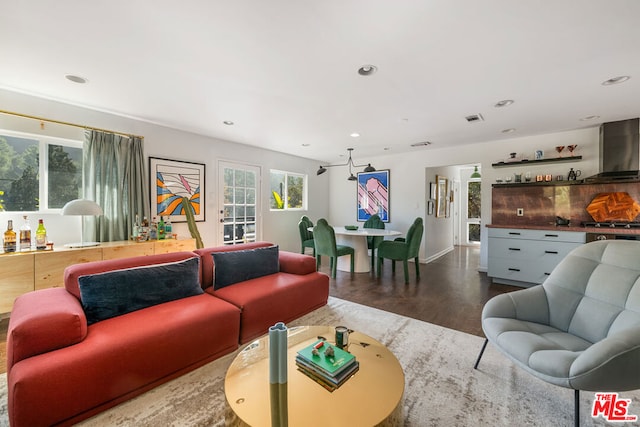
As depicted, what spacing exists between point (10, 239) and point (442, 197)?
7.10 m

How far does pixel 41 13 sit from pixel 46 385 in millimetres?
2137

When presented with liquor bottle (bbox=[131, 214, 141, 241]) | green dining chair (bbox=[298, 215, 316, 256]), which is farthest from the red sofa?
green dining chair (bbox=[298, 215, 316, 256])

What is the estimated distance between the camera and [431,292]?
11.6 feet

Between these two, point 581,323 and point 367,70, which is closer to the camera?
point 581,323

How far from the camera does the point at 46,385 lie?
127cm

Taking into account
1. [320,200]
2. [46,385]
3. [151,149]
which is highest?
[151,149]

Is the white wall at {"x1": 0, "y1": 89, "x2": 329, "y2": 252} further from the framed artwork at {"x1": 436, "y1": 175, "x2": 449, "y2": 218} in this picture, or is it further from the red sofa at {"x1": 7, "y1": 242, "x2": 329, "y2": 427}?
the framed artwork at {"x1": 436, "y1": 175, "x2": 449, "y2": 218}

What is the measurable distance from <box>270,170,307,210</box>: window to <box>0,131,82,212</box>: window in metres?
3.28

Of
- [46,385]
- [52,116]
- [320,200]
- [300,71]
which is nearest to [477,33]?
[300,71]

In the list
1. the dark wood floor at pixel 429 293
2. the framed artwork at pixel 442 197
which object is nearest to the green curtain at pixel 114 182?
the dark wood floor at pixel 429 293

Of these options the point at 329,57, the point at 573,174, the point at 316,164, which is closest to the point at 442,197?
the point at 573,174

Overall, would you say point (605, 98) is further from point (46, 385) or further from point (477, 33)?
point (46, 385)

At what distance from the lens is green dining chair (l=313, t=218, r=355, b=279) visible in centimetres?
410

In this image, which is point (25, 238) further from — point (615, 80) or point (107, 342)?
point (615, 80)
